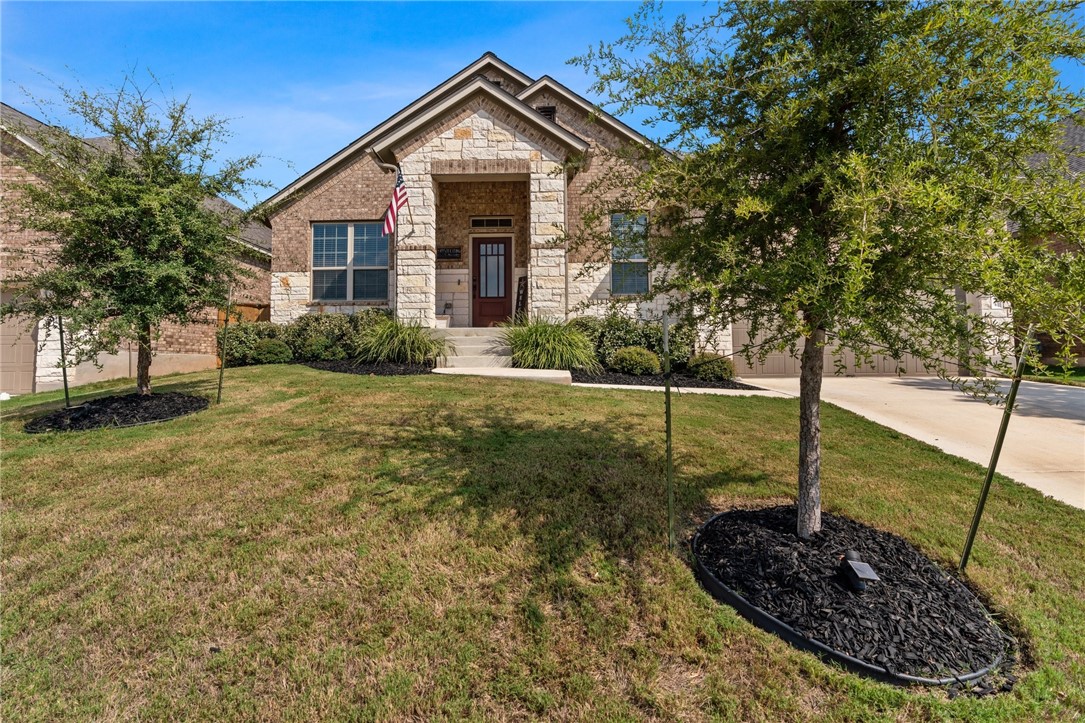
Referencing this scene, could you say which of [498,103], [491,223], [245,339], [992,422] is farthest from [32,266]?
[992,422]

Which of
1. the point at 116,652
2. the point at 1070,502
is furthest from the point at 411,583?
the point at 1070,502

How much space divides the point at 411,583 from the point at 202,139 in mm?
6987

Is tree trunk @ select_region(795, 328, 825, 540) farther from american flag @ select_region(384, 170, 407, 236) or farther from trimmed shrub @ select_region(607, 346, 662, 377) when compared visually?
american flag @ select_region(384, 170, 407, 236)

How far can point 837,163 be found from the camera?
2.27 m

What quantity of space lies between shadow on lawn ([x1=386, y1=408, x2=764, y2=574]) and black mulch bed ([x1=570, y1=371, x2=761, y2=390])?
3.68 metres

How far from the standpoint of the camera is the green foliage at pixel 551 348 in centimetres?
988

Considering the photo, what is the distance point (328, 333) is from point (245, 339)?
2.15 metres

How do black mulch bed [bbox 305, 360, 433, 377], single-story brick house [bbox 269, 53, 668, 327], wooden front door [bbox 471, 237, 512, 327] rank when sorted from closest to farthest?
1. black mulch bed [bbox 305, 360, 433, 377]
2. single-story brick house [bbox 269, 53, 668, 327]
3. wooden front door [bbox 471, 237, 512, 327]

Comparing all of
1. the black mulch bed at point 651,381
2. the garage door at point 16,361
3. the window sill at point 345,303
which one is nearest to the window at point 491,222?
the window sill at point 345,303

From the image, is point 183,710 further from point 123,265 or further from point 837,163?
point 123,265

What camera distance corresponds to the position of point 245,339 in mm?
12109

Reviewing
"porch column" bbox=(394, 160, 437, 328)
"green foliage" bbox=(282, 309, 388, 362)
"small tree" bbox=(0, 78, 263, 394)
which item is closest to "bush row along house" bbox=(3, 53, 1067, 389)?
"green foliage" bbox=(282, 309, 388, 362)

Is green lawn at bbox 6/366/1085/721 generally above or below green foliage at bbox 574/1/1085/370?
below

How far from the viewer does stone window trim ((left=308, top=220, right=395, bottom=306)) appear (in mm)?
13883
